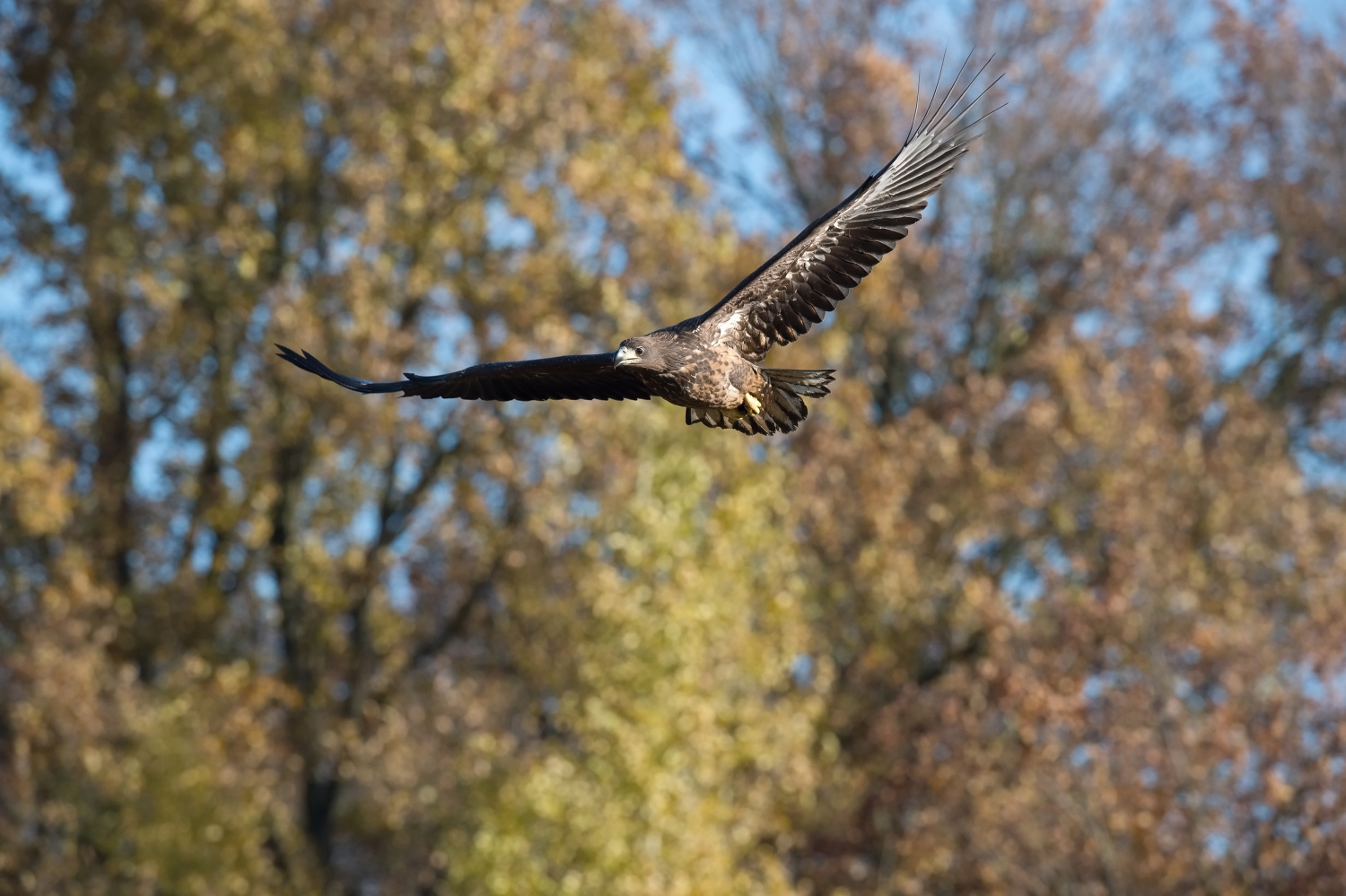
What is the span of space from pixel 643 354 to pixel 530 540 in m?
11.9

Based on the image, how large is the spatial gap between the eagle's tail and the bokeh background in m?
7.06

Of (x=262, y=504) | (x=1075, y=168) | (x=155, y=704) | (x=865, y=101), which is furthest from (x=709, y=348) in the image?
(x=1075, y=168)

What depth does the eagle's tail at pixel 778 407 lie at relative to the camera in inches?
324

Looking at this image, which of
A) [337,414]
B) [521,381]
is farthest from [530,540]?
[521,381]

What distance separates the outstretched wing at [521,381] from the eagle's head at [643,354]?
103mm

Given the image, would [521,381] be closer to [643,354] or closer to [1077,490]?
[643,354]

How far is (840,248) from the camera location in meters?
8.34

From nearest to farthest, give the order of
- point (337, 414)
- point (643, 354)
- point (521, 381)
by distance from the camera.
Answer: point (643, 354)
point (521, 381)
point (337, 414)

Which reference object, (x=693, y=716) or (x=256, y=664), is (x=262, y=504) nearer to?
(x=256, y=664)

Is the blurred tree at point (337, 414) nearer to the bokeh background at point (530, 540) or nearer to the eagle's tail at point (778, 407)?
the bokeh background at point (530, 540)

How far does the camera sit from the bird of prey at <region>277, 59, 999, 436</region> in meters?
8.05

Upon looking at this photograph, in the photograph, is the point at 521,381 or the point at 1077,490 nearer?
the point at 521,381

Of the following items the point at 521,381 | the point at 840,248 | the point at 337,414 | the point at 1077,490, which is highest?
the point at 1077,490

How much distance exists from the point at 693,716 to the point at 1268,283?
45.9 feet
